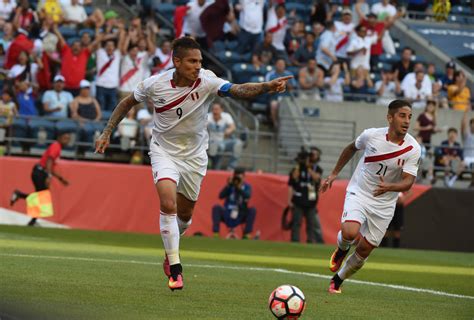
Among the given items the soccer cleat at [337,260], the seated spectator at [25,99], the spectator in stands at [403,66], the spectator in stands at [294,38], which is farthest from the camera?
the spectator in stands at [403,66]

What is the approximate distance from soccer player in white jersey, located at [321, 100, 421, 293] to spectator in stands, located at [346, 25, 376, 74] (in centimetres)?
1681

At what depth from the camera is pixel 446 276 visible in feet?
57.1

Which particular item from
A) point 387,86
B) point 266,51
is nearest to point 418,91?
point 387,86

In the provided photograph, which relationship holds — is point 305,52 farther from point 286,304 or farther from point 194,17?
point 286,304

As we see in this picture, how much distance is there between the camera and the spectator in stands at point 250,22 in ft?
96.9

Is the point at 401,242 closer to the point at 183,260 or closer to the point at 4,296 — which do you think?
the point at 183,260

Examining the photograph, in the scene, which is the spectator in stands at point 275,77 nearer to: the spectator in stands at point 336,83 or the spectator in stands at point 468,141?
the spectator in stands at point 336,83

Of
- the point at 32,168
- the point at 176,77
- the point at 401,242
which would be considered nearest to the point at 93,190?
the point at 32,168

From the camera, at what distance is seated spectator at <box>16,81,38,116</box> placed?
25.7 meters

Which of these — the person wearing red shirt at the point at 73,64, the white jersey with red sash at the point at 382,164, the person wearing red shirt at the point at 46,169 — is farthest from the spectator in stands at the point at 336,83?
the white jersey with red sash at the point at 382,164

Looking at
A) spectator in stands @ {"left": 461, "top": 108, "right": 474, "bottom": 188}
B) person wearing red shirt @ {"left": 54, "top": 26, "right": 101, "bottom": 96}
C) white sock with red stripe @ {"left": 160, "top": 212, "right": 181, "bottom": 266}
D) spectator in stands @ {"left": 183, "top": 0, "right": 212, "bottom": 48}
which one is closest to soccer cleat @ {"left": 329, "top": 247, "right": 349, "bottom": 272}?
white sock with red stripe @ {"left": 160, "top": 212, "right": 181, "bottom": 266}

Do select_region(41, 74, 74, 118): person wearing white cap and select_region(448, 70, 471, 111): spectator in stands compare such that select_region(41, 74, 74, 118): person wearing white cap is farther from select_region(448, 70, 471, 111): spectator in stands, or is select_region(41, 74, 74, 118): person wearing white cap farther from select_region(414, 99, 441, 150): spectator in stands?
select_region(448, 70, 471, 111): spectator in stands

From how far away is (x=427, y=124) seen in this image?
28891 mm

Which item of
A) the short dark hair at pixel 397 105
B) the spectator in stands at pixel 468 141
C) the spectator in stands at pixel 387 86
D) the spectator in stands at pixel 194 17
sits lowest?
the spectator in stands at pixel 468 141
